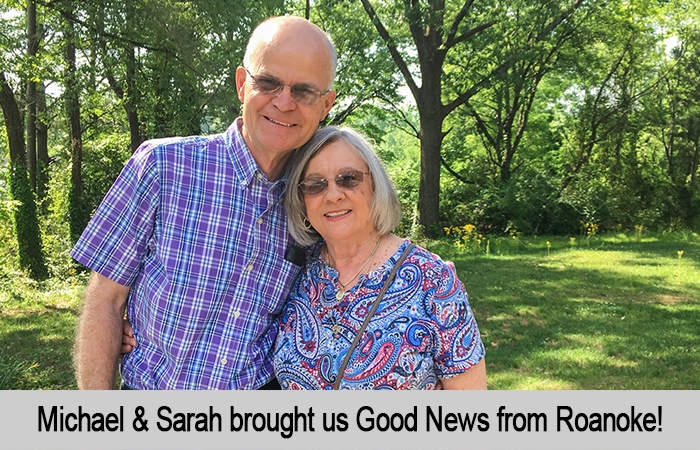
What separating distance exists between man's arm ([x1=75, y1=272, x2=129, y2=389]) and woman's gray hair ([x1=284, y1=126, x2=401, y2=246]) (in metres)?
0.77

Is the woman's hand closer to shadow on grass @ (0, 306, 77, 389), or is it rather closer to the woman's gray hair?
the woman's gray hair

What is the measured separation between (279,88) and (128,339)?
1224mm

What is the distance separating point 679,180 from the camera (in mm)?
19969

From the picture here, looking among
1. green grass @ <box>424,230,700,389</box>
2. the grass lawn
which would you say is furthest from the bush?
green grass @ <box>424,230,700,389</box>

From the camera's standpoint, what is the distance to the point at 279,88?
227 centimetres

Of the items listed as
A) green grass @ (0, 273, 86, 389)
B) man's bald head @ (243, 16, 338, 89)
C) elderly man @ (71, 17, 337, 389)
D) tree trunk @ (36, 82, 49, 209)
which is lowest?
green grass @ (0, 273, 86, 389)

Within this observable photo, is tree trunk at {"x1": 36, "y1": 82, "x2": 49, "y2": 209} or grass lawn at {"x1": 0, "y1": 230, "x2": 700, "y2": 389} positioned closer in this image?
grass lawn at {"x1": 0, "y1": 230, "x2": 700, "y2": 389}

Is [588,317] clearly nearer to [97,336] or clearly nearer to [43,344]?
[97,336]

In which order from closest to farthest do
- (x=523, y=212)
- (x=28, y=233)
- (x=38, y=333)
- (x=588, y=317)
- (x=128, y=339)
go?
1. (x=128, y=339)
2. (x=588, y=317)
3. (x=38, y=333)
4. (x=28, y=233)
5. (x=523, y=212)

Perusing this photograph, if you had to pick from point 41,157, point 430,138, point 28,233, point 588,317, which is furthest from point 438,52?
point 41,157

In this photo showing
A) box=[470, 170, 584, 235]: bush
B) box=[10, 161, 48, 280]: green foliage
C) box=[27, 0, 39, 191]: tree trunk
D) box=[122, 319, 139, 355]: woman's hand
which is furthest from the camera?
box=[470, 170, 584, 235]: bush

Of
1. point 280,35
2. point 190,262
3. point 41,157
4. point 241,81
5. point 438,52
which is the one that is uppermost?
point 438,52

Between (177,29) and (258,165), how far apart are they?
40.1 feet

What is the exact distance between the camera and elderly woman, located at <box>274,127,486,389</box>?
2107 mm
